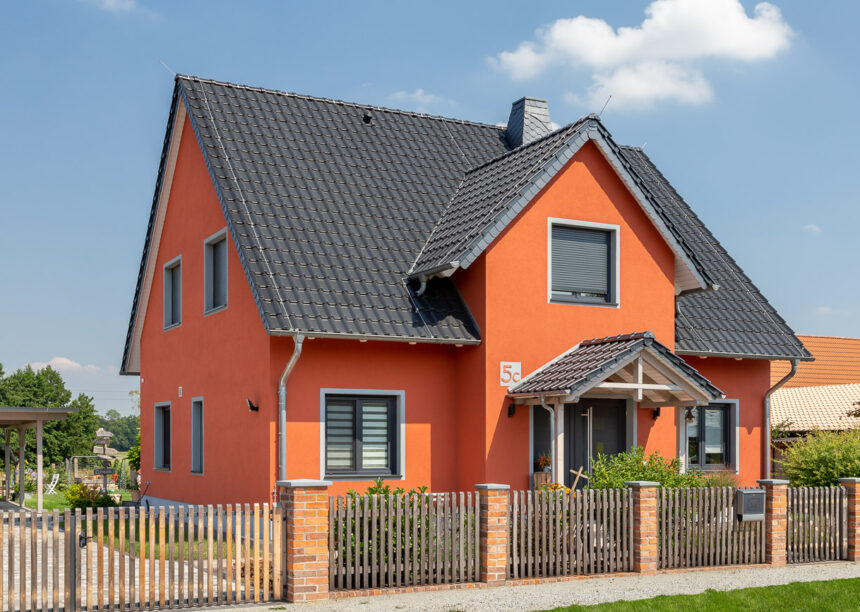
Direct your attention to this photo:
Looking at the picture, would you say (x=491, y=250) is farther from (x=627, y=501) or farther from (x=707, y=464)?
(x=707, y=464)

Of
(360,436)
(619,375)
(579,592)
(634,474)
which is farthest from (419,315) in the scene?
(579,592)

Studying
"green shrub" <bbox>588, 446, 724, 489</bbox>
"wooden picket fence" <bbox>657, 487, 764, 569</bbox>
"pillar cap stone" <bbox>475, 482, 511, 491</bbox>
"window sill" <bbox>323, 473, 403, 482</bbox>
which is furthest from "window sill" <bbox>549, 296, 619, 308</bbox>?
"pillar cap stone" <bbox>475, 482, 511, 491</bbox>

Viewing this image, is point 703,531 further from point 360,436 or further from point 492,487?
point 360,436

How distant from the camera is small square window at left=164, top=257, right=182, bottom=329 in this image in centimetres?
2017

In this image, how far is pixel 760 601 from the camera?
1147 centimetres

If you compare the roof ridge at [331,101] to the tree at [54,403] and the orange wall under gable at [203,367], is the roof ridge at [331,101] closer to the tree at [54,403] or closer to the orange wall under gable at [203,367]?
the orange wall under gable at [203,367]

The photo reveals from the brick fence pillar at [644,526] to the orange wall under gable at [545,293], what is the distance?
10.4 ft

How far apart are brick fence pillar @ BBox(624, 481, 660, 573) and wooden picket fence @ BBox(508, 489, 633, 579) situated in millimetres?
99

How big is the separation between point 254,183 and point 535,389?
6.03 meters

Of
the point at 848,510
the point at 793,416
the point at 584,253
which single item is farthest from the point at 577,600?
the point at 793,416

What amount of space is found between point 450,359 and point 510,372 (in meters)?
1.12

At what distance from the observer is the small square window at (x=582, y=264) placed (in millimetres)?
17031

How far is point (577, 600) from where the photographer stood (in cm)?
1138

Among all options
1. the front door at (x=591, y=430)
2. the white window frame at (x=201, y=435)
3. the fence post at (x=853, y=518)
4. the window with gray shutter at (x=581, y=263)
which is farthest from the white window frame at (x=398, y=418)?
the fence post at (x=853, y=518)
